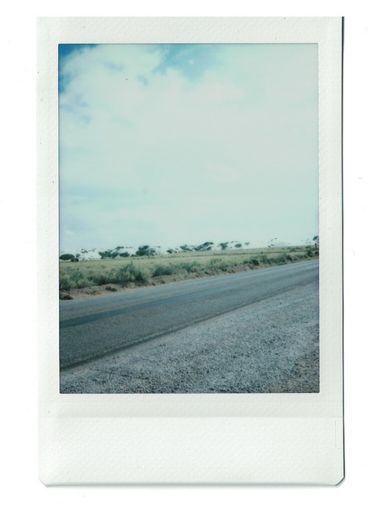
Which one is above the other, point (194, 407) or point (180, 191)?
point (180, 191)

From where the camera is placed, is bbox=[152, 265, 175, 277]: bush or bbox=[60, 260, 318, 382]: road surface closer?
bbox=[60, 260, 318, 382]: road surface

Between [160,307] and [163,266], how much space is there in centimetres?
19

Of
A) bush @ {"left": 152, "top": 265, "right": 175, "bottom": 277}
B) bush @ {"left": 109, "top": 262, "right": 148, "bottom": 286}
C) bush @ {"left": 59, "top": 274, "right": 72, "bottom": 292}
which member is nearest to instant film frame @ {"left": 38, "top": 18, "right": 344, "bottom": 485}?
bush @ {"left": 59, "top": 274, "right": 72, "bottom": 292}

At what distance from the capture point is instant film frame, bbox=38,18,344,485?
147cm

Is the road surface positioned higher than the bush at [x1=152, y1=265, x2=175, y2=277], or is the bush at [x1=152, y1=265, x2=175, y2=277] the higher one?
the bush at [x1=152, y1=265, x2=175, y2=277]

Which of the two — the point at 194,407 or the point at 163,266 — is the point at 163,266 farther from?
the point at 194,407

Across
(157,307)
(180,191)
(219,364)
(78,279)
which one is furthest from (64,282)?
(219,364)

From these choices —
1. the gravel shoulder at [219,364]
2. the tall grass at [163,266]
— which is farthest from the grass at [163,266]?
the gravel shoulder at [219,364]

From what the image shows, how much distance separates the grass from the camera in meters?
1.53

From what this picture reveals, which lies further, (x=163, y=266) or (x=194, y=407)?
(x=163, y=266)

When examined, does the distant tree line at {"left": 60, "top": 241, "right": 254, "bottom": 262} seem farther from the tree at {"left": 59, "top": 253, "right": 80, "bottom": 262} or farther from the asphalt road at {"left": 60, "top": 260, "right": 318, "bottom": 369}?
the asphalt road at {"left": 60, "top": 260, "right": 318, "bottom": 369}

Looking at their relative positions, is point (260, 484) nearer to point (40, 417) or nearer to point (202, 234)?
point (40, 417)

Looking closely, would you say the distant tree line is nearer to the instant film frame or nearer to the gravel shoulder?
the instant film frame

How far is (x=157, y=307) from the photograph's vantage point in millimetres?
1669
